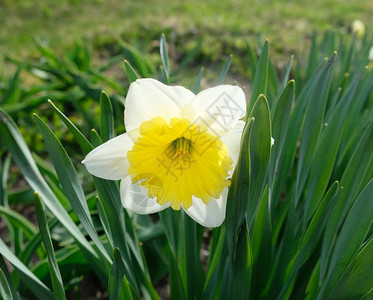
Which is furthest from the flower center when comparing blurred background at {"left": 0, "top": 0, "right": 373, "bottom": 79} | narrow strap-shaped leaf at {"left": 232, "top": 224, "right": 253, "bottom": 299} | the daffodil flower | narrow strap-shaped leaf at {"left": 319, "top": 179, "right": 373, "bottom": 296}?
blurred background at {"left": 0, "top": 0, "right": 373, "bottom": 79}

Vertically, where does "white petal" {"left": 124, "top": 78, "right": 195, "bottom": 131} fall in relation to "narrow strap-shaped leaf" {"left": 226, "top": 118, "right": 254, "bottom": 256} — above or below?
above

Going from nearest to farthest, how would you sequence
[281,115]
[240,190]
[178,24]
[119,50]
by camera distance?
[240,190] < [281,115] < [119,50] < [178,24]

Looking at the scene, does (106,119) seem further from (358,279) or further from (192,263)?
(358,279)

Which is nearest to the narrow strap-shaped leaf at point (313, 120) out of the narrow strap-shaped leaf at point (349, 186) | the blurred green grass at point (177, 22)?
the narrow strap-shaped leaf at point (349, 186)

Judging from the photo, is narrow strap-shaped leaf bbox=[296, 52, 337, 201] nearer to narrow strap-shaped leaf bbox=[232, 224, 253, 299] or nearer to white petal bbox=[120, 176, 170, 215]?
narrow strap-shaped leaf bbox=[232, 224, 253, 299]

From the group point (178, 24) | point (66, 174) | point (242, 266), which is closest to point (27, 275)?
point (66, 174)

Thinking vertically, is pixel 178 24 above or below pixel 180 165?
above

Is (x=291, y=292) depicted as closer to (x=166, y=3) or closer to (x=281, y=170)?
(x=281, y=170)

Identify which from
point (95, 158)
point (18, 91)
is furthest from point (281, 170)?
point (18, 91)
